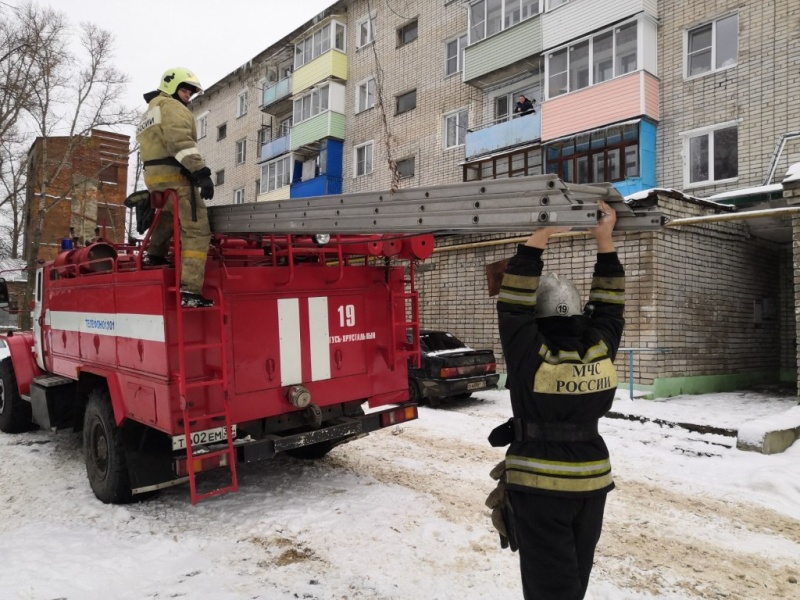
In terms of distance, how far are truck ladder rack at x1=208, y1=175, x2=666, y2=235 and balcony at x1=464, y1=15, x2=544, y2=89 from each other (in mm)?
14911

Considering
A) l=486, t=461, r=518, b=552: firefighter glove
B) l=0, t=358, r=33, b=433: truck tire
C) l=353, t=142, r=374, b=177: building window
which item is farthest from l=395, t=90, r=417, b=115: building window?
l=486, t=461, r=518, b=552: firefighter glove

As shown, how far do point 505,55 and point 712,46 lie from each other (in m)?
5.81

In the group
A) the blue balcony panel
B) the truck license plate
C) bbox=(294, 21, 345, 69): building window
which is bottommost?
the truck license plate

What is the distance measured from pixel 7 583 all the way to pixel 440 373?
22.0ft

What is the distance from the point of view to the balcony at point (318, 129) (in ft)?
80.5

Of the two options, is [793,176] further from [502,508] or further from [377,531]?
[502,508]

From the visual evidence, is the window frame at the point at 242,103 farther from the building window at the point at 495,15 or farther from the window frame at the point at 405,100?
the building window at the point at 495,15

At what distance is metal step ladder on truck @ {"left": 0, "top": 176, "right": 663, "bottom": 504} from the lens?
156 inches

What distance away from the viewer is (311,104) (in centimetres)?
2591

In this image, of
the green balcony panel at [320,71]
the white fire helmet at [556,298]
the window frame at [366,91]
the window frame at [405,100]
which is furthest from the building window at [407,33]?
the white fire helmet at [556,298]

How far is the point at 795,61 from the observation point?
1245 cm

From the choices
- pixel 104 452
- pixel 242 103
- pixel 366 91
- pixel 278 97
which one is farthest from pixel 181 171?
pixel 242 103

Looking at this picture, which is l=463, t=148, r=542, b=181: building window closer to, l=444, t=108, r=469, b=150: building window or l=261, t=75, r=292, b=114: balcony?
l=444, t=108, r=469, b=150: building window

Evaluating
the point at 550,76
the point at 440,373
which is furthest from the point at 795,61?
the point at 440,373
